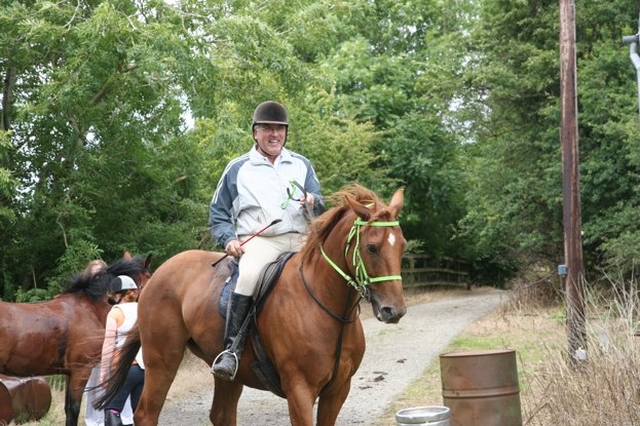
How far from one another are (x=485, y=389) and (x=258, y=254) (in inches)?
81.0

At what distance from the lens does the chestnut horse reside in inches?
226

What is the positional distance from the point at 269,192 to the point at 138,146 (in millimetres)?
7392

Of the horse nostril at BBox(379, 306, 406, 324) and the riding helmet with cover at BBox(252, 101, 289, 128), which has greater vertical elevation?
the riding helmet with cover at BBox(252, 101, 289, 128)

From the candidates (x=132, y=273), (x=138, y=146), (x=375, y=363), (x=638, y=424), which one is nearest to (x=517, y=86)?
(x=375, y=363)

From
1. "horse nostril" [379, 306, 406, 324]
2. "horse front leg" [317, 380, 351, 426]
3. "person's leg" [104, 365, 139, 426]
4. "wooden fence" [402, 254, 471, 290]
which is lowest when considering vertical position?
"wooden fence" [402, 254, 471, 290]

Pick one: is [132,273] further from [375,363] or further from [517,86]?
[517,86]

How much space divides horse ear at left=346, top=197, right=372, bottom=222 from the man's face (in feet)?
3.75

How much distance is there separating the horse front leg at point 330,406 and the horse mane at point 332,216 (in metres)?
0.98

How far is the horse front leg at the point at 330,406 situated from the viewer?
6227 millimetres

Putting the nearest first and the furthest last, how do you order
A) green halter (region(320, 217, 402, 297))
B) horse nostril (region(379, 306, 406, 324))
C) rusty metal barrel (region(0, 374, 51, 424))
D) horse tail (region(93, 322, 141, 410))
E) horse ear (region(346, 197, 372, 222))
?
1. horse nostril (region(379, 306, 406, 324))
2. green halter (region(320, 217, 402, 297))
3. horse ear (region(346, 197, 372, 222))
4. horse tail (region(93, 322, 141, 410))
5. rusty metal barrel (region(0, 374, 51, 424))

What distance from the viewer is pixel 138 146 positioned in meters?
13.6

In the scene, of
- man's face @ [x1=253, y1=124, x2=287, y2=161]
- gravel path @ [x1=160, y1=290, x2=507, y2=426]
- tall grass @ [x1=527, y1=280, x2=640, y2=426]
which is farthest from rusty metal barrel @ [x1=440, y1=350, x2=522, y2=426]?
gravel path @ [x1=160, y1=290, x2=507, y2=426]

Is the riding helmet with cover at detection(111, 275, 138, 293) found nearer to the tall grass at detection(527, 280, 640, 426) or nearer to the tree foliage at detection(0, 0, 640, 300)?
the tree foliage at detection(0, 0, 640, 300)

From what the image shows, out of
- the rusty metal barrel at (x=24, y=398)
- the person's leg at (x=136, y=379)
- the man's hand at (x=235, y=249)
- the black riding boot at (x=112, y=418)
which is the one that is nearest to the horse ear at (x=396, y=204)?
the man's hand at (x=235, y=249)
